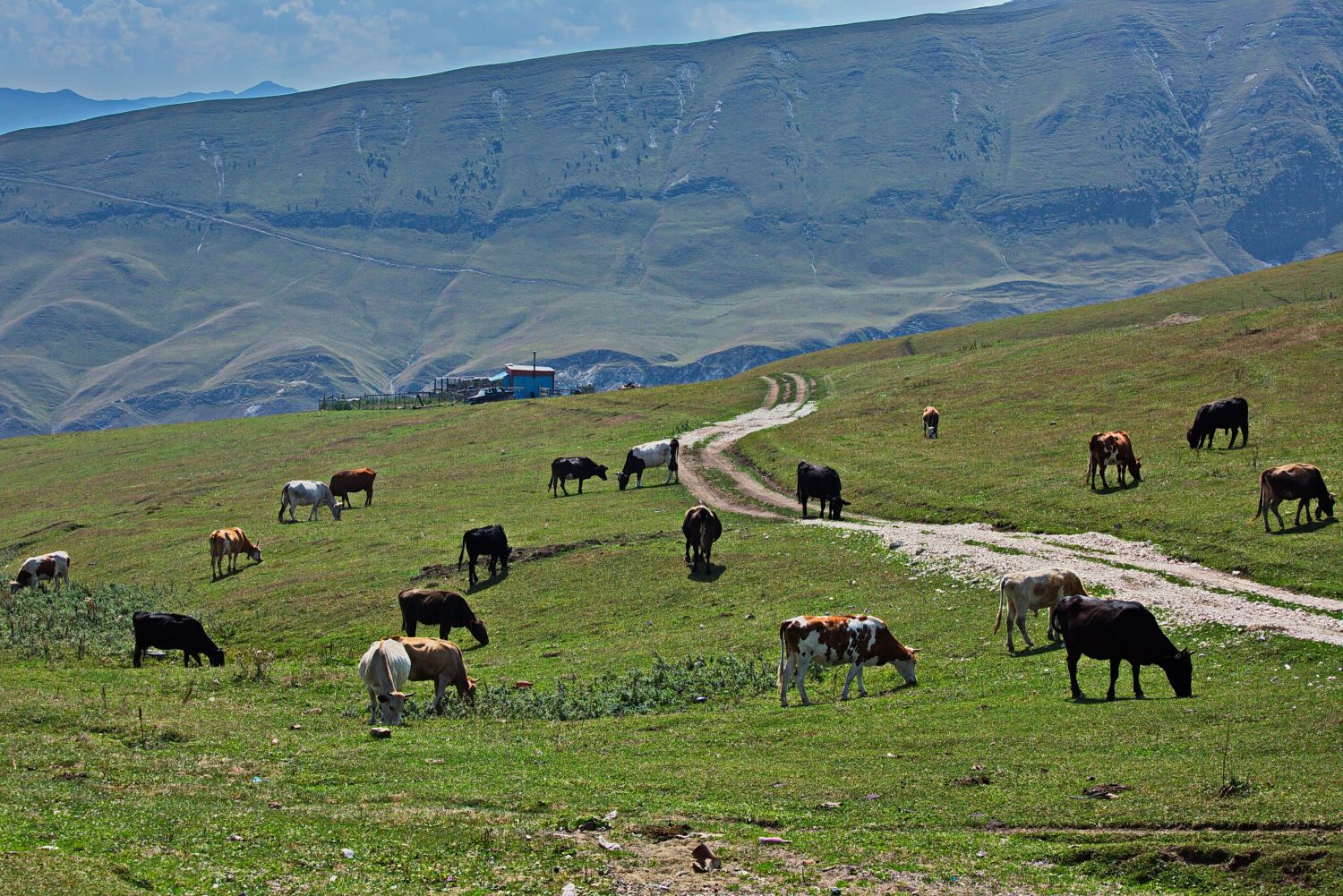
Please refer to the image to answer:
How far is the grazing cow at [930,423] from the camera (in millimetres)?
64812

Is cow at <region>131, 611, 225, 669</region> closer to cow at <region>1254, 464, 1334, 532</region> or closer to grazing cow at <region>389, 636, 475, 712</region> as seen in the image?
grazing cow at <region>389, 636, 475, 712</region>

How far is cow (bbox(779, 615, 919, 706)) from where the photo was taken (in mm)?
24641

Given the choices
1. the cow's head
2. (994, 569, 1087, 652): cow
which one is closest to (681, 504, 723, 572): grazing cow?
(994, 569, 1087, 652): cow

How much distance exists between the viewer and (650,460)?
207ft

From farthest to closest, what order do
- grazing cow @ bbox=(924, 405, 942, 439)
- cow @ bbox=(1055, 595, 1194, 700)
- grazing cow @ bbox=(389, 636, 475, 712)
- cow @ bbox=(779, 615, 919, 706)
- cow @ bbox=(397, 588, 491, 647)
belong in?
grazing cow @ bbox=(924, 405, 942, 439), cow @ bbox=(397, 588, 491, 647), grazing cow @ bbox=(389, 636, 475, 712), cow @ bbox=(779, 615, 919, 706), cow @ bbox=(1055, 595, 1194, 700)

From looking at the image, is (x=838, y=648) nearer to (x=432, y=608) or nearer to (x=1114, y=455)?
(x=432, y=608)

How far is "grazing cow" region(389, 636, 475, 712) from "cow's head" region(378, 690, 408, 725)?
1.38m

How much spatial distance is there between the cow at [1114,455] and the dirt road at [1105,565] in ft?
17.8

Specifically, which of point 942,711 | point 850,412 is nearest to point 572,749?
point 942,711

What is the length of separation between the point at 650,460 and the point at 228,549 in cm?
2090

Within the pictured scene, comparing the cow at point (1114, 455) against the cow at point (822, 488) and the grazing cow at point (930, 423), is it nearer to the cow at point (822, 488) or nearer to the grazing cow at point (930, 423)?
the cow at point (822, 488)

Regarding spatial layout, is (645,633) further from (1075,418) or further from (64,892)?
(1075,418)

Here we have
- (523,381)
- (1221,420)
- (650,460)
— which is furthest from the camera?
(523,381)

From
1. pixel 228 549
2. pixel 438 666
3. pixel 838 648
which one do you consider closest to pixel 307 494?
pixel 228 549
